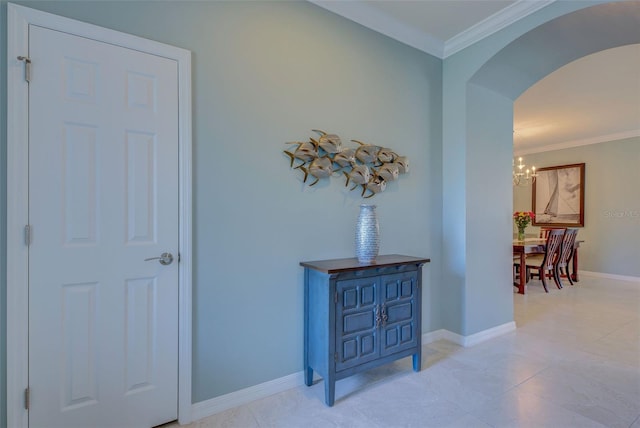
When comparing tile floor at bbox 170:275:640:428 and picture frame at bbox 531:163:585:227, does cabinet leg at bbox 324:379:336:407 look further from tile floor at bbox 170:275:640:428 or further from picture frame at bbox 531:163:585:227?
picture frame at bbox 531:163:585:227

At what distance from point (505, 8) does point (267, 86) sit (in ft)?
6.39

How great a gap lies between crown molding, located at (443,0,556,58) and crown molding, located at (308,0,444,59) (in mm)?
121

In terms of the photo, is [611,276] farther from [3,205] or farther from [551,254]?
[3,205]

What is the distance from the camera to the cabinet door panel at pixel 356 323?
1984 mm


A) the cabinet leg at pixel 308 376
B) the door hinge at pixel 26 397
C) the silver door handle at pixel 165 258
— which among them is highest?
→ the silver door handle at pixel 165 258

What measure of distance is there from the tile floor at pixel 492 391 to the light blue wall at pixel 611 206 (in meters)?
→ 3.55

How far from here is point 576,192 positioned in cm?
626

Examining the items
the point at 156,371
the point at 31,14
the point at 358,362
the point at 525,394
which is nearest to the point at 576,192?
the point at 525,394

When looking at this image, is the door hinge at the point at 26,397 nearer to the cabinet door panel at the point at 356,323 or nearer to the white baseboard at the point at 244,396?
the white baseboard at the point at 244,396

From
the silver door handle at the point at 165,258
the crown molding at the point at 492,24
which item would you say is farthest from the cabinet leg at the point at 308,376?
the crown molding at the point at 492,24

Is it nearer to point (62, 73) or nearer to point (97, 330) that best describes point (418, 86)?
point (62, 73)

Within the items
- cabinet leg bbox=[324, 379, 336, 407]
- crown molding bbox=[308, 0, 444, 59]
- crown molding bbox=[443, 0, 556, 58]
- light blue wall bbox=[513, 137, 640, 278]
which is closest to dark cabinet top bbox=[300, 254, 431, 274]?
cabinet leg bbox=[324, 379, 336, 407]

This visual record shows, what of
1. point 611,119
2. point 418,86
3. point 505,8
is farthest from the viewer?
point 611,119

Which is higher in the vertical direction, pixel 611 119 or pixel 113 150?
pixel 611 119
